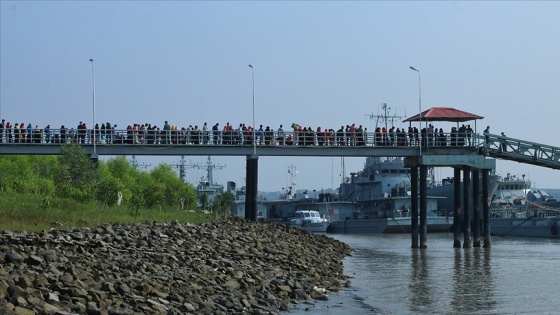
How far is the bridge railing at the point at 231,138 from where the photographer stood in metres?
53.7

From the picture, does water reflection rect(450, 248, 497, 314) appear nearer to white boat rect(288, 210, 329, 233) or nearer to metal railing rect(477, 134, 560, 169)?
metal railing rect(477, 134, 560, 169)

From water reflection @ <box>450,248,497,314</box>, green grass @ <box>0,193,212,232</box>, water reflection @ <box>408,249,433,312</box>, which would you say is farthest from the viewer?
green grass @ <box>0,193,212,232</box>

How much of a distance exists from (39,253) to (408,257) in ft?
102

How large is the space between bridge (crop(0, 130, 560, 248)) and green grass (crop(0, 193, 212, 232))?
A: 7446 millimetres

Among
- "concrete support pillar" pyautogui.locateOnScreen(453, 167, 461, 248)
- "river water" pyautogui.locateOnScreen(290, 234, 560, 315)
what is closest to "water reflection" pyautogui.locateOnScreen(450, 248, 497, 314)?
"river water" pyautogui.locateOnScreen(290, 234, 560, 315)

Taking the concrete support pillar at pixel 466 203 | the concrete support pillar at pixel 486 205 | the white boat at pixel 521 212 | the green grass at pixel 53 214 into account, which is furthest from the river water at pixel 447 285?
the white boat at pixel 521 212

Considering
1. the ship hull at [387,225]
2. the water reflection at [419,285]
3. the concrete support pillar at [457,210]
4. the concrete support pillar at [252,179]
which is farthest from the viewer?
the ship hull at [387,225]

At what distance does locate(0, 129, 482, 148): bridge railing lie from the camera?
5366 cm

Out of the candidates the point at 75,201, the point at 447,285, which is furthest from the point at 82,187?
the point at 447,285

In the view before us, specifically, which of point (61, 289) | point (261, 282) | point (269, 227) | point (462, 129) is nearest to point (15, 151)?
point (269, 227)

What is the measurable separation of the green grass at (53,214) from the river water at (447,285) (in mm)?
9380

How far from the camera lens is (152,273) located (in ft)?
77.7

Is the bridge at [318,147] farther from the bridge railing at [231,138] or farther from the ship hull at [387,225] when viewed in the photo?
the ship hull at [387,225]

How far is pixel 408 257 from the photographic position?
168 ft
